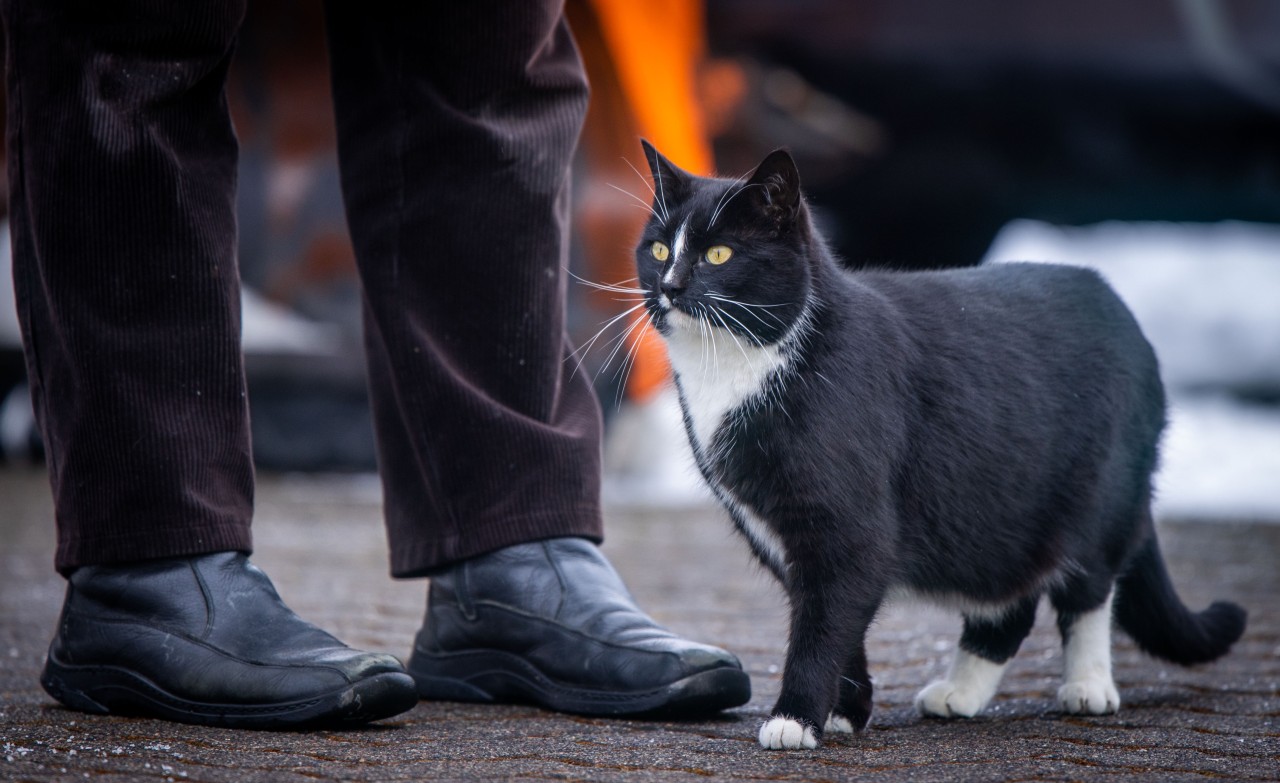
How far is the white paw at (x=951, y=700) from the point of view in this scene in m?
2.03

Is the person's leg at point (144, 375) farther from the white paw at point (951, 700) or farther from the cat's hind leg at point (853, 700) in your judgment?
the white paw at point (951, 700)

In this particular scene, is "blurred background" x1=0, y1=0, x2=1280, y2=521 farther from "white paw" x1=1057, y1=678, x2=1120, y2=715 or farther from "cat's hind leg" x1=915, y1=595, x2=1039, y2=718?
"white paw" x1=1057, y1=678, x2=1120, y2=715

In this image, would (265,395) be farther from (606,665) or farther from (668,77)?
(606,665)

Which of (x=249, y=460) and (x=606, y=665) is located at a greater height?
(x=249, y=460)

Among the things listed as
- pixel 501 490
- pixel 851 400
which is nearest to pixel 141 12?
pixel 501 490

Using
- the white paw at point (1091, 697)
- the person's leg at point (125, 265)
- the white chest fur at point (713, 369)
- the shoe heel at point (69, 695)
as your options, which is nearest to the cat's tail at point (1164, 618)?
the white paw at point (1091, 697)

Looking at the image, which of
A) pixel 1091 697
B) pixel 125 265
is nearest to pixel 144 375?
pixel 125 265

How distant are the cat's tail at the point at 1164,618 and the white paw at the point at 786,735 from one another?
75 centimetres

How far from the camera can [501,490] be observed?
2113 millimetres

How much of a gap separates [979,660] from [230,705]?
3.66ft

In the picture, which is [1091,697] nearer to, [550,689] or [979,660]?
[979,660]

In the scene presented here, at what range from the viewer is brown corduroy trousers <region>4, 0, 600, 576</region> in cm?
185

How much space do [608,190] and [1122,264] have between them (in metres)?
4.97

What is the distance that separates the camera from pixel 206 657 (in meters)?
1.85
